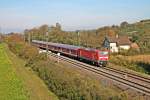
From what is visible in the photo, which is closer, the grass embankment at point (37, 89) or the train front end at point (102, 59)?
the grass embankment at point (37, 89)

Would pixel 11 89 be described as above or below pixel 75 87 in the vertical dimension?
below

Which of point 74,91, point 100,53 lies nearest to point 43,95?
point 74,91

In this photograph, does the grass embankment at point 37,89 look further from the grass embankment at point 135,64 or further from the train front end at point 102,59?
the grass embankment at point 135,64

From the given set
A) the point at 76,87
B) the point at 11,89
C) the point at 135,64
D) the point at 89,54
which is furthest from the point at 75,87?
the point at 89,54

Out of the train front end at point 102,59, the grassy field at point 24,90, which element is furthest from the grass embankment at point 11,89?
the train front end at point 102,59

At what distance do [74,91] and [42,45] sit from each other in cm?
7048

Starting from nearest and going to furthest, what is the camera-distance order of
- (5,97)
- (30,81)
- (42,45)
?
(5,97) < (30,81) < (42,45)

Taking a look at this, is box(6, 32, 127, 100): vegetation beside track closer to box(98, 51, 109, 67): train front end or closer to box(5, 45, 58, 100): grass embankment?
box(5, 45, 58, 100): grass embankment

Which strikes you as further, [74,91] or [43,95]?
[43,95]

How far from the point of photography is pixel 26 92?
30.9 m

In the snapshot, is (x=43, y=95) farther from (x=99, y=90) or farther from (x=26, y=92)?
(x=99, y=90)

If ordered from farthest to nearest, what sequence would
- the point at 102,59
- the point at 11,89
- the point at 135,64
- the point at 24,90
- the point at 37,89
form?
the point at 102,59
the point at 135,64
the point at 37,89
the point at 11,89
the point at 24,90

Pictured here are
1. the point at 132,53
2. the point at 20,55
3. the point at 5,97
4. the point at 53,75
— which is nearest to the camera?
the point at 5,97

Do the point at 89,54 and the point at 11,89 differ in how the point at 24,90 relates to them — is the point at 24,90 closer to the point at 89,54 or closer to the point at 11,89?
the point at 11,89
